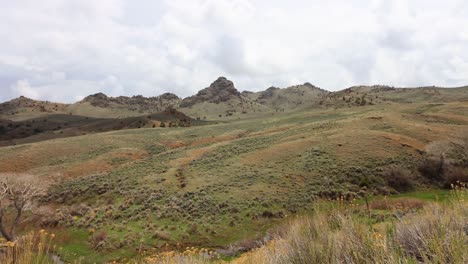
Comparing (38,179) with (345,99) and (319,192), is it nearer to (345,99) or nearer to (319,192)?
(319,192)

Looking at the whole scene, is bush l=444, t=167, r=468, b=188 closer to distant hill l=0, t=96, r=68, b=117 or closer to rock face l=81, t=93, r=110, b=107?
distant hill l=0, t=96, r=68, b=117

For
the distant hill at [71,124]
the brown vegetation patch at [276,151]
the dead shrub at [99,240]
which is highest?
the distant hill at [71,124]

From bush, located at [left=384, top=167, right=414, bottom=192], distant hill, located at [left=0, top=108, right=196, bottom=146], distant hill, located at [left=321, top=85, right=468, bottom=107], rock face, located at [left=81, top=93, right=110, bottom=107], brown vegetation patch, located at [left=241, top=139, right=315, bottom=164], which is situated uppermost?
rock face, located at [left=81, top=93, right=110, bottom=107]

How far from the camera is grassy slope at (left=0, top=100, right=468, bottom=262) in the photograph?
29609mm

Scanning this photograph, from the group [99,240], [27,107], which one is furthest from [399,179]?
[27,107]

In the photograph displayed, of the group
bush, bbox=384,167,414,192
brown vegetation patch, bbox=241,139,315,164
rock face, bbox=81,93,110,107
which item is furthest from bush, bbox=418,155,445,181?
rock face, bbox=81,93,110,107

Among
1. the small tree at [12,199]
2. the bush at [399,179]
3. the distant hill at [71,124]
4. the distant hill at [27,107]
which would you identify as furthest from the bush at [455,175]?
the distant hill at [27,107]

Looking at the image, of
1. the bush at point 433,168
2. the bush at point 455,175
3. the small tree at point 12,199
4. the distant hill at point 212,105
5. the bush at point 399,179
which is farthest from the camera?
the distant hill at point 212,105

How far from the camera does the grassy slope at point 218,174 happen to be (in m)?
29.6

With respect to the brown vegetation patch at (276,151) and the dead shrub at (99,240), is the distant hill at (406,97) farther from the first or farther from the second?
the dead shrub at (99,240)

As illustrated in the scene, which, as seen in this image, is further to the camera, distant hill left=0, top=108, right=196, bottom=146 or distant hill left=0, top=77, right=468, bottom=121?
distant hill left=0, top=77, right=468, bottom=121

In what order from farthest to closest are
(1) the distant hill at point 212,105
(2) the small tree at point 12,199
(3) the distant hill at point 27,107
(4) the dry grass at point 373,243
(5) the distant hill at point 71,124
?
(3) the distant hill at point 27,107
(1) the distant hill at point 212,105
(5) the distant hill at point 71,124
(2) the small tree at point 12,199
(4) the dry grass at point 373,243

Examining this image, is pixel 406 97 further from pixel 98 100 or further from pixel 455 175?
pixel 98 100

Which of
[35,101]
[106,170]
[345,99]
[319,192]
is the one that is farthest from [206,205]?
[35,101]
